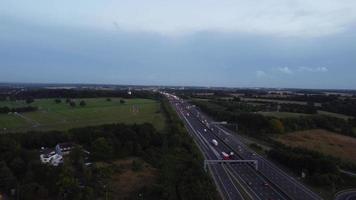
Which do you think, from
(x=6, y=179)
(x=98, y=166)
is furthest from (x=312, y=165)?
(x=6, y=179)

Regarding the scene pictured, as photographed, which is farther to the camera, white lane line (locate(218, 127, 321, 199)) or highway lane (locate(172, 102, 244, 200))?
white lane line (locate(218, 127, 321, 199))

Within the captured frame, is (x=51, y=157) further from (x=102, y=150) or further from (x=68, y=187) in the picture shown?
(x=68, y=187)

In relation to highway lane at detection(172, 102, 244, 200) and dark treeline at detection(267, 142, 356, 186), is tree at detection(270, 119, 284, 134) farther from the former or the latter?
dark treeline at detection(267, 142, 356, 186)

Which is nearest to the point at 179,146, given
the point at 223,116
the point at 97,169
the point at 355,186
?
the point at 97,169

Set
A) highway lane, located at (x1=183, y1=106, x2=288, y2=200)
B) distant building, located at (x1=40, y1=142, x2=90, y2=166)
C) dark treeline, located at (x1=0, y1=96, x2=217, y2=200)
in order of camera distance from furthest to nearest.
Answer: distant building, located at (x1=40, y1=142, x2=90, y2=166) → highway lane, located at (x1=183, y1=106, x2=288, y2=200) → dark treeline, located at (x1=0, y1=96, x2=217, y2=200)

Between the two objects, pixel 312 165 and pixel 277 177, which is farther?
pixel 312 165

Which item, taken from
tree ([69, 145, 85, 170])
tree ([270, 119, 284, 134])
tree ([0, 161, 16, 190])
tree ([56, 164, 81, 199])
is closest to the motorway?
tree ([270, 119, 284, 134])

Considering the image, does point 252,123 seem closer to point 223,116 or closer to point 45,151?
point 223,116
